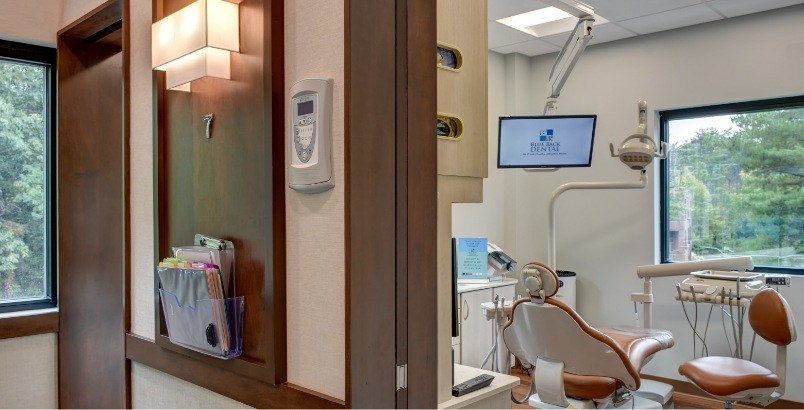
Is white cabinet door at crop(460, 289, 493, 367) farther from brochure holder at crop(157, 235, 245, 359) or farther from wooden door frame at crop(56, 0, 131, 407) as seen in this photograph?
brochure holder at crop(157, 235, 245, 359)

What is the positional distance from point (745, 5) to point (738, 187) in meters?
1.24

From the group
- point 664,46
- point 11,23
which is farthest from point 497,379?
point 664,46

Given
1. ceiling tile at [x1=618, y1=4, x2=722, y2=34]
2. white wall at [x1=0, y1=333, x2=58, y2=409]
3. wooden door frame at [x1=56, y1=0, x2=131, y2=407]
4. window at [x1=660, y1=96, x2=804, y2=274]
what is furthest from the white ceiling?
white wall at [x1=0, y1=333, x2=58, y2=409]

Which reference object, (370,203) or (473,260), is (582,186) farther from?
(370,203)

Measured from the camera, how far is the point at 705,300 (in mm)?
3516

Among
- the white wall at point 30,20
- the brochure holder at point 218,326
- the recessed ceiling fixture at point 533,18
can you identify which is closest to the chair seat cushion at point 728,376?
the recessed ceiling fixture at point 533,18

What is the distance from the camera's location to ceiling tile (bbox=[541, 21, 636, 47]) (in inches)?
167

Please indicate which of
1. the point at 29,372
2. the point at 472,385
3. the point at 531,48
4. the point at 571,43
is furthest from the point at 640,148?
the point at 29,372

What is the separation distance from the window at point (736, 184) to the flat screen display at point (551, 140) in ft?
3.03

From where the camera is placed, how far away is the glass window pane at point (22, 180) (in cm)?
259

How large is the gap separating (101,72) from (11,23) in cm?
37

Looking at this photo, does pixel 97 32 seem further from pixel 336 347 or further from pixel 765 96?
pixel 765 96

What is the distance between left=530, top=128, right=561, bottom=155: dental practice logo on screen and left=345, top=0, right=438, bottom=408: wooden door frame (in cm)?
279

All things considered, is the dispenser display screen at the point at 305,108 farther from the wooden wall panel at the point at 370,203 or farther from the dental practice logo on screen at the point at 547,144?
the dental practice logo on screen at the point at 547,144
